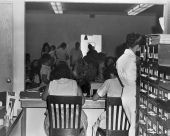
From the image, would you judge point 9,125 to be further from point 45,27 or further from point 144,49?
point 45,27

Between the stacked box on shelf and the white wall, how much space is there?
1040cm

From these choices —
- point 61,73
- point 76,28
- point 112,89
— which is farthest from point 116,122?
point 76,28

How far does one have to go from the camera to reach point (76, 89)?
4746mm

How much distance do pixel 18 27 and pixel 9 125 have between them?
81.1 inches

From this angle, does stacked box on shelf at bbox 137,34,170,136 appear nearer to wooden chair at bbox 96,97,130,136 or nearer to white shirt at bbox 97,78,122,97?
wooden chair at bbox 96,97,130,136

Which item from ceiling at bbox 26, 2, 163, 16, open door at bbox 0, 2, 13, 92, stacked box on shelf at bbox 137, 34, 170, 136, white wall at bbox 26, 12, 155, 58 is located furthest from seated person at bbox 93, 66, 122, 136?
white wall at bbox 26, 12, 155, 58

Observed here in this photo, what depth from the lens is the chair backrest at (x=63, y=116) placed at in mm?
4293

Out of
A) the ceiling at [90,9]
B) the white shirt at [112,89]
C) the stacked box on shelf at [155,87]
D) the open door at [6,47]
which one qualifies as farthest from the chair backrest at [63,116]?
the ceiling at [90,9]

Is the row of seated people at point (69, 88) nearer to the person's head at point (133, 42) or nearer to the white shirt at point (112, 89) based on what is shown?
the white shirt at point (112, 89)

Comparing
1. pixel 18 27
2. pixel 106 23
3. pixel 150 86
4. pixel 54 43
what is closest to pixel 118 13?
pixel 106 23

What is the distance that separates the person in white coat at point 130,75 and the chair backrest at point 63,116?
19.7 inches

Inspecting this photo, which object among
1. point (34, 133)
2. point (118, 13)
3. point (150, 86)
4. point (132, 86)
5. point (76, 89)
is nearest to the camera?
point (150, 86)

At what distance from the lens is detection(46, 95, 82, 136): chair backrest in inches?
169

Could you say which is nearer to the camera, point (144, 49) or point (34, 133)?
point (144, 49)
